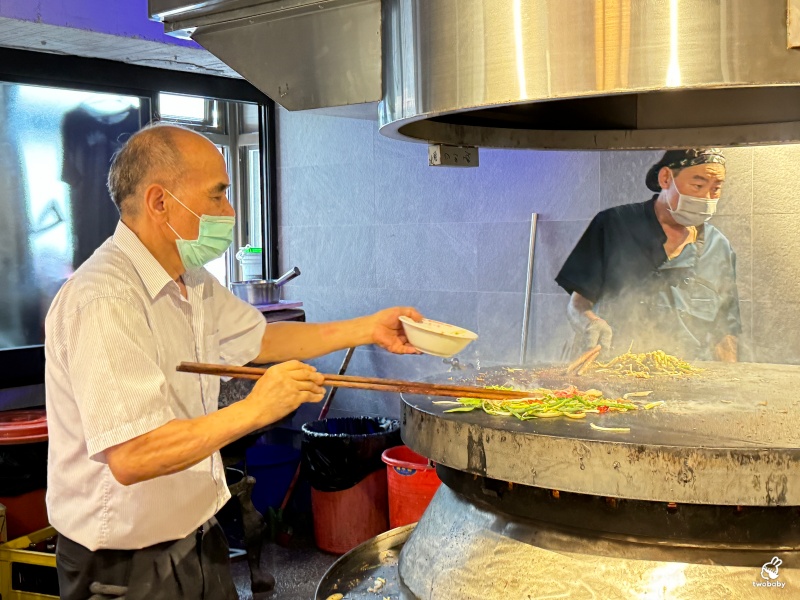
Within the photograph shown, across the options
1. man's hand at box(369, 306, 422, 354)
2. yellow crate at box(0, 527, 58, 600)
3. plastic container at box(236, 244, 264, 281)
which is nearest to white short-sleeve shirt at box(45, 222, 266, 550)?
man's hand at box(369, 306, 422, 354)

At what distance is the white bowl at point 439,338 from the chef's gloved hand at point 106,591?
1038mm

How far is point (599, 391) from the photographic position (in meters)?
2.44

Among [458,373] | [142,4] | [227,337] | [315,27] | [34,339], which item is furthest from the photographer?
[34,339]

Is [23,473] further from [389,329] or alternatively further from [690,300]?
[690,300]

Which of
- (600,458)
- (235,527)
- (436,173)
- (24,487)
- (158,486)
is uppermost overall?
(436,173)

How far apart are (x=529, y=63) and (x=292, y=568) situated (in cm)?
402

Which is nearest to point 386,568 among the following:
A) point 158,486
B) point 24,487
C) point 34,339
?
point 158,486

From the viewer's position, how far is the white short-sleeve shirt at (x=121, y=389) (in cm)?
196

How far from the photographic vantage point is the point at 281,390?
6.61 ft

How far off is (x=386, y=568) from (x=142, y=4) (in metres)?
3.77

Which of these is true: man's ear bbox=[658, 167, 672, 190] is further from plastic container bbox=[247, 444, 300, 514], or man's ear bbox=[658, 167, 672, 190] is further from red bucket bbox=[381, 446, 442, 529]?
plastic container bbox=[247, 444, 300, 514]

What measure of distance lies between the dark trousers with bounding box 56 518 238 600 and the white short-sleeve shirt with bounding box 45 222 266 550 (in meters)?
0.04

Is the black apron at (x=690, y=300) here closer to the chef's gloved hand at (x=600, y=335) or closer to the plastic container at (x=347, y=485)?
the chef's gloved hand at (x=600, y=335)

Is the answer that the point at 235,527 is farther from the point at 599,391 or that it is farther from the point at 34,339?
the point at 599,391
